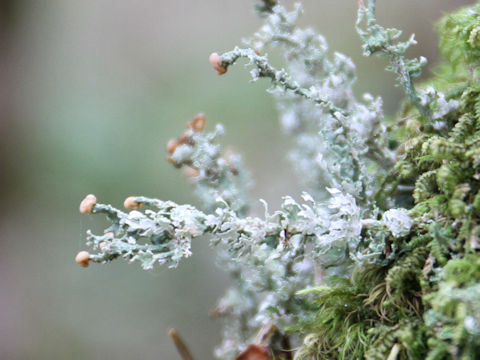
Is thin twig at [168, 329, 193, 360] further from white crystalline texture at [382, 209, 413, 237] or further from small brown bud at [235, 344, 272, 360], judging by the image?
white crystalline texture at [382, 209, 413, 237]

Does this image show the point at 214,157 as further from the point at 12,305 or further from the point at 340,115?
the point at 12,305

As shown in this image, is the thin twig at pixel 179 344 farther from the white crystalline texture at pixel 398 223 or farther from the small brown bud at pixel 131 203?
the white crystalline texture at pixel 398 223

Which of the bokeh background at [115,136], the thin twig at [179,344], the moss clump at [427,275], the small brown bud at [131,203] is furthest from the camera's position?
the bokeh background at [115,136]

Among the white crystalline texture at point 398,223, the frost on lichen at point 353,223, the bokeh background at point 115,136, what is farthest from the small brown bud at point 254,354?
the bokeh background at point 115,136

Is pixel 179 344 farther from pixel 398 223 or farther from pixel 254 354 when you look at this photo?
pixel 398 223

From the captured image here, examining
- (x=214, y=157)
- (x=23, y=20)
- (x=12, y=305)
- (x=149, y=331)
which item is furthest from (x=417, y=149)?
(x=23, y=20)
